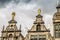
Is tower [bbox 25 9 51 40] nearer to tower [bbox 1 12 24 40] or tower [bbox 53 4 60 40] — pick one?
tower [bbox 53 4 60 40]

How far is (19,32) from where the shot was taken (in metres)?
28.1

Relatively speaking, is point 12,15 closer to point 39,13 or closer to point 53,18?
point 39,13

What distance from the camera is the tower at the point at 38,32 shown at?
89.5 ft

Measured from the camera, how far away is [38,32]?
27.5 metres

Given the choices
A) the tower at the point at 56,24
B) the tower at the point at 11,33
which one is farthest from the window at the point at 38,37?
the tower at the point at 56,24

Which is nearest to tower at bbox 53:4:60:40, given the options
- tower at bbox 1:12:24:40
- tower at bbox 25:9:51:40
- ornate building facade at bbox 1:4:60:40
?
ornate building facade at bbox 1:4:60:40

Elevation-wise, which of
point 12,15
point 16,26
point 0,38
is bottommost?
point 0,38

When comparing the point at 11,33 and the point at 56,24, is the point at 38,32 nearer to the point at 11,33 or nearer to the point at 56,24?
the point at 56,24

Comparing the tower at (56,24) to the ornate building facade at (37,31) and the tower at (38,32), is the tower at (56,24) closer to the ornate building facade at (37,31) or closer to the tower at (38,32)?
the ornate building facade at (37,31)

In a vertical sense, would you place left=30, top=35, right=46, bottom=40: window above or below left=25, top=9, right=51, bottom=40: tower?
below

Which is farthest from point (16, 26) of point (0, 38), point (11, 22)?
point (0, 38)

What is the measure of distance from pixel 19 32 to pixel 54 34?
5.45 metres

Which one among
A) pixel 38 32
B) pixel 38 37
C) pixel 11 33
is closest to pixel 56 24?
pixel 38 32

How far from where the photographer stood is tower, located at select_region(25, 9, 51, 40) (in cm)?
2727
